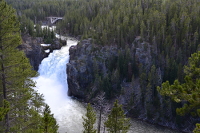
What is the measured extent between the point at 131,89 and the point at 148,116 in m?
8.78

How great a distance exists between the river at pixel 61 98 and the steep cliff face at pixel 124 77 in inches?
146

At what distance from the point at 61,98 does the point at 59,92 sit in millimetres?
3835

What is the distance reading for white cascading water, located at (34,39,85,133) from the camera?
45594mm

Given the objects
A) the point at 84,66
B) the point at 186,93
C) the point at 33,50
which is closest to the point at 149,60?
the point at 84,66

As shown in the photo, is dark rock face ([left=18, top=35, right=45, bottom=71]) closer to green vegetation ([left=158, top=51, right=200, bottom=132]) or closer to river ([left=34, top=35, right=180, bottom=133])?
river ([left=34, top=35, right=180, bottom=133])

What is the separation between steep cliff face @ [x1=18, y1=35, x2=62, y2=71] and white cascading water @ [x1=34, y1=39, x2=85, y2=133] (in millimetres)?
2358

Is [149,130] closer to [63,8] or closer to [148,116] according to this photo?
[148,116]

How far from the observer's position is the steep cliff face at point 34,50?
72.1 metres

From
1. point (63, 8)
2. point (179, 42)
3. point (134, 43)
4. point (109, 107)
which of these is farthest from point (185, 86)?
point (63, 8)

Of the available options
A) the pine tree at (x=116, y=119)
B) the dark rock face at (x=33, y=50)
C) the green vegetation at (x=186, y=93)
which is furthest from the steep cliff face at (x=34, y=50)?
the green vegetation at (x=186, y=93)

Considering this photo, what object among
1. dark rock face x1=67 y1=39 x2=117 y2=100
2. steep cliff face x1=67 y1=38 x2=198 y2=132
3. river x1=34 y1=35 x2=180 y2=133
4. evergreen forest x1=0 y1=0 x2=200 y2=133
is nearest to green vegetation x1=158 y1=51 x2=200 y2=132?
evergreen forest x1=0 y1=0 x2=200 y2=133

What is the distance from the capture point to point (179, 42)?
6569 cm

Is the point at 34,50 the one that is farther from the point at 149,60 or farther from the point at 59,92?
the point at 149,60

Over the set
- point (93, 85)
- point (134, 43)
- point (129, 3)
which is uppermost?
point (129, 3)
